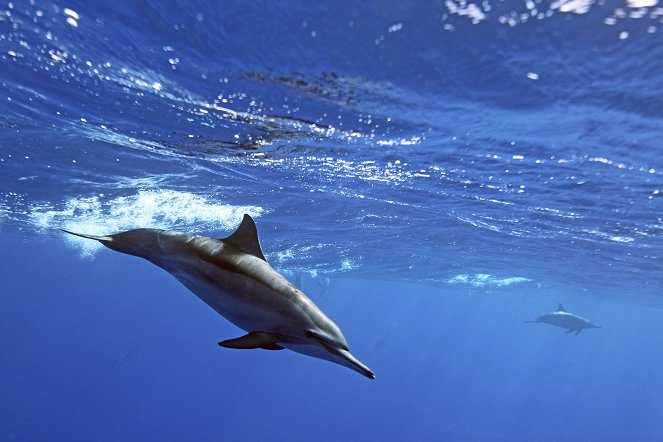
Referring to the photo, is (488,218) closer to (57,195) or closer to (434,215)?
(434,215)

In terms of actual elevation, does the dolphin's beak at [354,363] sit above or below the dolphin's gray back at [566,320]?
above

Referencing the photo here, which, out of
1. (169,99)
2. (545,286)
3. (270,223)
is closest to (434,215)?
(270,223)

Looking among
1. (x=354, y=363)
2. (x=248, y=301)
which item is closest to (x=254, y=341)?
(x=248, y=301)

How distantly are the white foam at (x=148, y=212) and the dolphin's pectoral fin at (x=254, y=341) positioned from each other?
17.8 meters

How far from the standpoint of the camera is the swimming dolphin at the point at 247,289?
3740mm

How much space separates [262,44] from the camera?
7.80 meters

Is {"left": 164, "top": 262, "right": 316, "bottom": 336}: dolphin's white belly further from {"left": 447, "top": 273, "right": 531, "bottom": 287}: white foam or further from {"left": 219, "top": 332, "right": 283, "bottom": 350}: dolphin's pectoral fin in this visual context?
{"left": 447, "top": 273, "right": 531, "bottom": 287}: white foam

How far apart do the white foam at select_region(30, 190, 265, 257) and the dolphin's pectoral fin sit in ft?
58.3

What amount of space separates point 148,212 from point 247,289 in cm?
2460

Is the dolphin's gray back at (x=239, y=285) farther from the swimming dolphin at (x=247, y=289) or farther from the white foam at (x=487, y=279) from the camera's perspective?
the white foam at (x=487, y=279)

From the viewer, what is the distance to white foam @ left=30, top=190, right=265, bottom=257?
22.4 meters

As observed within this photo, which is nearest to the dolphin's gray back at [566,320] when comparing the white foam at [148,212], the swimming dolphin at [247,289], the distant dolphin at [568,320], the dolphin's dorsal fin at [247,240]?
the distant dolphin at [568,320]

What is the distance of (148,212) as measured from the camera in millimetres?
26578

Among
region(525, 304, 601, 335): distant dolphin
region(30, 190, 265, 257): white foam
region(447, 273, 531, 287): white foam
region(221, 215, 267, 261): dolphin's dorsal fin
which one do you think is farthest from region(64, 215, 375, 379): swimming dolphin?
region(447, 273, 531, 287): white foam
